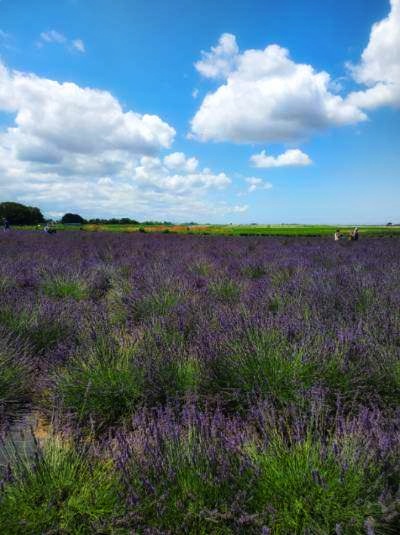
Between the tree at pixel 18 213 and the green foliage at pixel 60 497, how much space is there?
80606 mm

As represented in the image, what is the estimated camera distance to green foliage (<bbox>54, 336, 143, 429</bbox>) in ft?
8.36

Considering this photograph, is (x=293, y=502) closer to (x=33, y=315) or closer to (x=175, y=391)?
(x=175, y=391)

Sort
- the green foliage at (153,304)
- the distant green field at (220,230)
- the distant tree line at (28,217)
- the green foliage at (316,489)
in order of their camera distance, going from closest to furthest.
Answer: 1. the green foliage at (316,489)
2. the green foliage at (153,304)
3. the distant green field at (220,230)
4. the distant tree line at (28,217)

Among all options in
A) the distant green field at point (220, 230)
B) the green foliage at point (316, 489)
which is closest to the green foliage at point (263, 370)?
the green foliage at point (316, 489)

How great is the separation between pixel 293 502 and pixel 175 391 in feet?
4.36

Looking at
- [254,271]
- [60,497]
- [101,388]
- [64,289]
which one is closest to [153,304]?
[64,289]

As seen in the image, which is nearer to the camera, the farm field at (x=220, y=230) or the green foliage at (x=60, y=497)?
the green foliage at (x=60, y=497)

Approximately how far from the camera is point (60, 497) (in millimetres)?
1540

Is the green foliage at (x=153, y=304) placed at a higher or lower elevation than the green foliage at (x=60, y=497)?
higher

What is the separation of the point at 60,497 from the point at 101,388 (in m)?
1.09

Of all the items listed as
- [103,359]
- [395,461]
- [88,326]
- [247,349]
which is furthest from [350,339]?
[88,326]

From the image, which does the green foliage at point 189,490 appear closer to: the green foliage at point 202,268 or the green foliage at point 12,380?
the green foliage at point 12,380

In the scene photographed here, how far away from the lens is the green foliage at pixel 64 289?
6123 mm

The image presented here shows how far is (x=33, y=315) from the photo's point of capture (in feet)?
13.1
